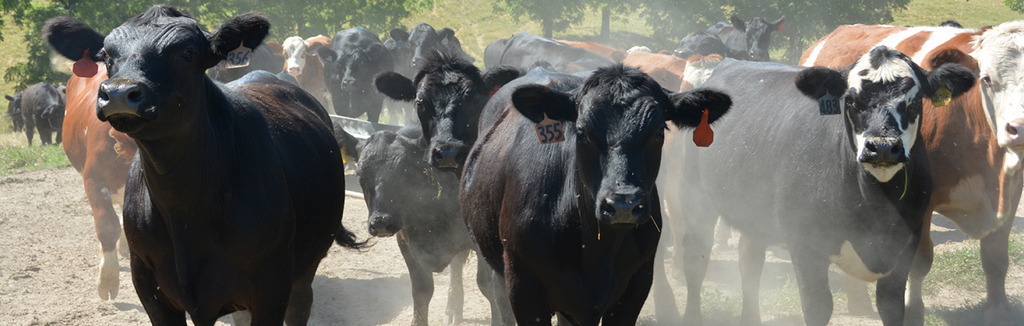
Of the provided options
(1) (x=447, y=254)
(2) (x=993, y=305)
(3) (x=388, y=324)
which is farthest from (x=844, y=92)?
(3) (x=388, y=324)

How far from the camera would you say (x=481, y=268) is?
16.9ft

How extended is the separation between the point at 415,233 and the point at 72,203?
252 inches

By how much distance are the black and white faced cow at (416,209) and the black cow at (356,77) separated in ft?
22.5

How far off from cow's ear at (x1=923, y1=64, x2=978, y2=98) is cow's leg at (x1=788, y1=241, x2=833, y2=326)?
1.15 meters

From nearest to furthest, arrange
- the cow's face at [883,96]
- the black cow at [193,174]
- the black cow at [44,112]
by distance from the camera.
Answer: the black cow at [193,174] → the cow's face at [883,96] → the black cow at [44,112]

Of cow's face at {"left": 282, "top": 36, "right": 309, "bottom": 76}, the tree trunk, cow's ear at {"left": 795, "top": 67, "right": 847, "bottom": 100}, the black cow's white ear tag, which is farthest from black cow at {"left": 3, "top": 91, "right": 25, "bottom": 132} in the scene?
the tree trunk

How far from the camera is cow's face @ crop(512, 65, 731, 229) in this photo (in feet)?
8.75

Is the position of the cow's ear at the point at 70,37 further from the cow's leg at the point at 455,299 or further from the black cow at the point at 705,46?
the black cow at the point at 705,46

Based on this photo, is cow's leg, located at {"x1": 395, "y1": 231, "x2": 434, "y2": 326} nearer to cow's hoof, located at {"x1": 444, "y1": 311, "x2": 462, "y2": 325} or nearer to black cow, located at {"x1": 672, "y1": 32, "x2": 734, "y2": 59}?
cow's hoof, located at {"x1": 444, "y1": 311, "x2": 462, "y2": 325}

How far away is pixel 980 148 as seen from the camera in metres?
4.73

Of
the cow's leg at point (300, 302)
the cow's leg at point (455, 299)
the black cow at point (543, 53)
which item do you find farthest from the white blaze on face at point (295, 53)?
the cow's leg at point (300, 302)

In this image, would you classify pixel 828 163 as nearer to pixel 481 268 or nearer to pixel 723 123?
pixel 723 123

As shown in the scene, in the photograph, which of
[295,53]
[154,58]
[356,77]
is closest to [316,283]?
[154,58]

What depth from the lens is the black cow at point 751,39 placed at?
15750mm
